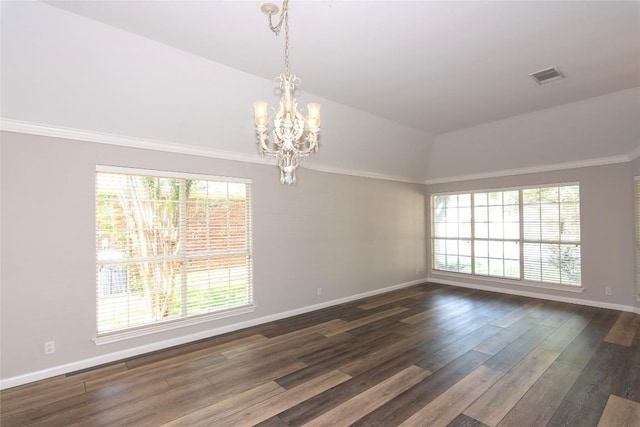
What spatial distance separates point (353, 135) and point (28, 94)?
4.13m

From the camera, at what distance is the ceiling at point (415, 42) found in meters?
2.63

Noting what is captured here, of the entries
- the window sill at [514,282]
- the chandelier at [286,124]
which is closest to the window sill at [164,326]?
the chandelier at [286,124]

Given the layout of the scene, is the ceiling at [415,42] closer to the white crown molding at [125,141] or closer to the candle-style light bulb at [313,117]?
the candle-style light bulb at [313,117]

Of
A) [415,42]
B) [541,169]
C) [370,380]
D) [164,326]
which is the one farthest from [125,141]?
[541,169]

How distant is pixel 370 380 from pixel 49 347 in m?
3.28

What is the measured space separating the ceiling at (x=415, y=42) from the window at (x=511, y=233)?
2.36 meters

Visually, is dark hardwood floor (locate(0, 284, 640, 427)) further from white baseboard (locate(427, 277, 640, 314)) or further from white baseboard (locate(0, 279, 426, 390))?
white baseboard (locate(427, 277, 640, 314))

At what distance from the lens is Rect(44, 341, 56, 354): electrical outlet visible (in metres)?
3.20

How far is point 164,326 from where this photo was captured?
3.93 m

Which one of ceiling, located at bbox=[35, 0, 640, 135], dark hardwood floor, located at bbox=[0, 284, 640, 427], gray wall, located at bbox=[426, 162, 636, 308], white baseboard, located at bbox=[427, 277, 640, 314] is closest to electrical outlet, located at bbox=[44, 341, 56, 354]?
dark hardwood floor, located at bbox=[0, 284, 640, 427]

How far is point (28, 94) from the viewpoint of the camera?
294cm

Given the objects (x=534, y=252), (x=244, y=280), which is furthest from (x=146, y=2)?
(x=534, y=252)

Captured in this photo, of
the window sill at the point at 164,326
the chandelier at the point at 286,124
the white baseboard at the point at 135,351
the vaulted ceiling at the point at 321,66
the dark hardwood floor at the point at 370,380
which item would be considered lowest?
the dark hardwood floor at the point at 370,380

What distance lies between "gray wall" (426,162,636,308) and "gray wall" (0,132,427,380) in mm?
4085
